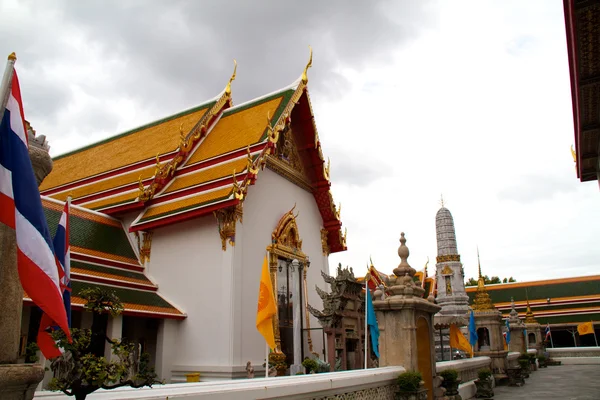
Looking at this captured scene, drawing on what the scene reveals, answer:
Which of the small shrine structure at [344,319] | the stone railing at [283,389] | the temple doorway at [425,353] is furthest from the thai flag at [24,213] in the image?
the small shrine structure at [344,319]

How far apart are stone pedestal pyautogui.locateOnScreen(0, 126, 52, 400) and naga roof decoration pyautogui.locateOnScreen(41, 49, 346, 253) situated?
8874mm

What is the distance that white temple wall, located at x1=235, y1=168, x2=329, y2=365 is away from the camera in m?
11.7

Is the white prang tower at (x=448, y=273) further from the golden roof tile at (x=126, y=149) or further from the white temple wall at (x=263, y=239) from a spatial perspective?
the golden roof tile at (x=126, y=149)

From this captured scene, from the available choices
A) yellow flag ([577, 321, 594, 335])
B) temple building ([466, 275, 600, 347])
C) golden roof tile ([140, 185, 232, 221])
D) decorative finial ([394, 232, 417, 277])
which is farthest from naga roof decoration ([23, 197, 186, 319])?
yellow flag ([577, 321, 594, 335])

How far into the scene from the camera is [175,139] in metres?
15.1

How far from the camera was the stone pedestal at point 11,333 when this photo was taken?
7.89 feet

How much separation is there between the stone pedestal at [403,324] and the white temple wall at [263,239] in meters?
4.73

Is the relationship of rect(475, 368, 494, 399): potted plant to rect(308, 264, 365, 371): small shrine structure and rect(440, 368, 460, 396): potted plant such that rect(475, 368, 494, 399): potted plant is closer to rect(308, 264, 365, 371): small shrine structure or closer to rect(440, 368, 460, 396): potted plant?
rect(308, 264, 365, 371): small shrine structure

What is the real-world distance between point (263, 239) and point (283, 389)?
8.88m

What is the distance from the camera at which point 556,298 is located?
36219mm

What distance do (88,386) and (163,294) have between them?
946 centimetres

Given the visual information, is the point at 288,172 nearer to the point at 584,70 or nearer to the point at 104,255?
the point at 104,255

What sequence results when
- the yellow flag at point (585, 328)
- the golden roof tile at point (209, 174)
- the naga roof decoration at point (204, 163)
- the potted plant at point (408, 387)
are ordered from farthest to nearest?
the yellow flag at point (585, 328)
the golden roof tile at point (209, 174)
the naga roof decoration at point (204, 163)
the potted plant at point (408, 387)

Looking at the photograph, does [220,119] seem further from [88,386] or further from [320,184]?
[88,386]
